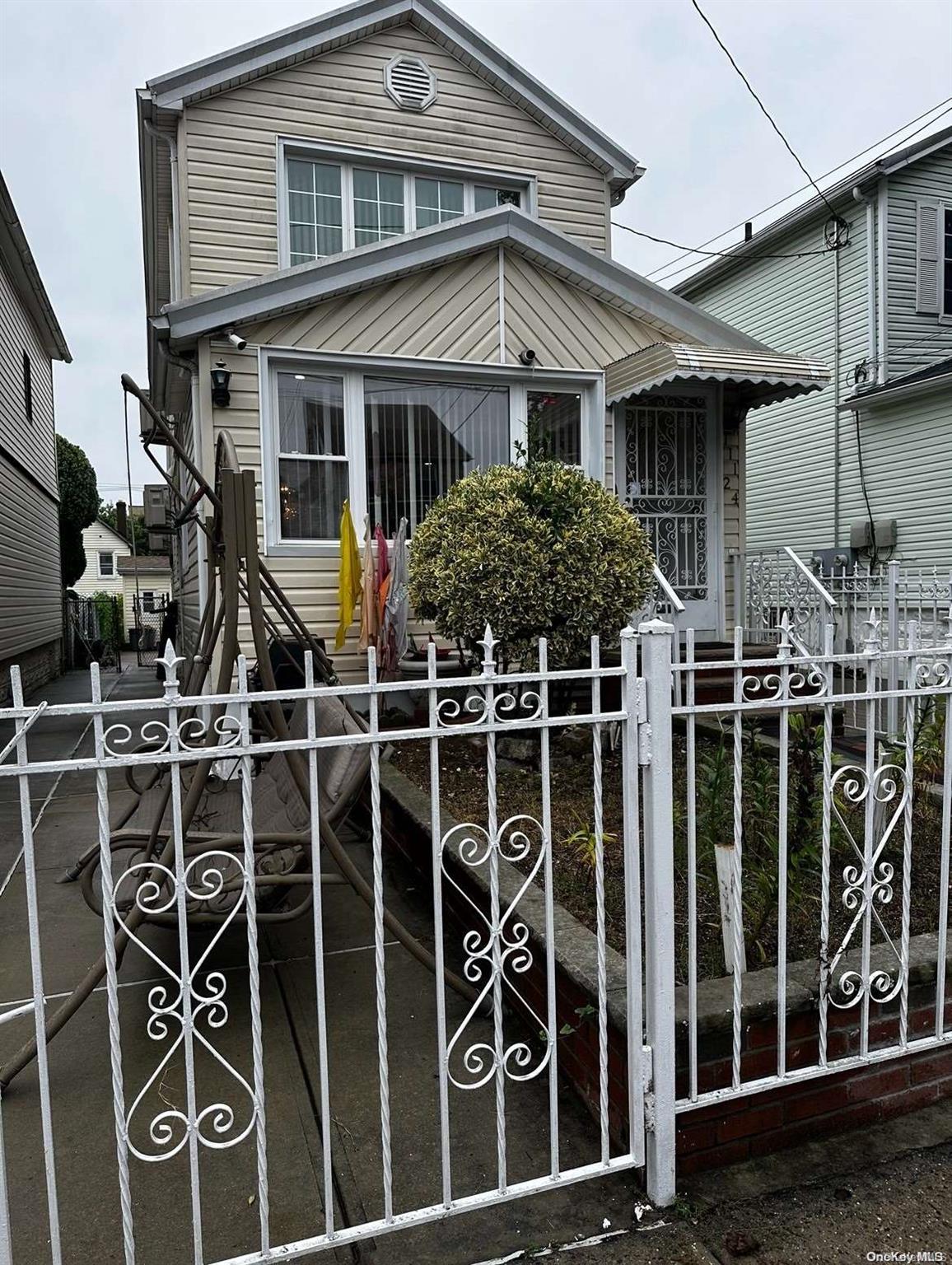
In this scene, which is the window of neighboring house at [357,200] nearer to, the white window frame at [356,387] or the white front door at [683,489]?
the white window frame at [356,387]

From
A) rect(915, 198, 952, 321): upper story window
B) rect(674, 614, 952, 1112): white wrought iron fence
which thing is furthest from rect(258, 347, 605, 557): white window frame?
rect(915, 198, 952, 321): upper story window

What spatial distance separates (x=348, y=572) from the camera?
7.23 meters

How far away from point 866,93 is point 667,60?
5402 mm

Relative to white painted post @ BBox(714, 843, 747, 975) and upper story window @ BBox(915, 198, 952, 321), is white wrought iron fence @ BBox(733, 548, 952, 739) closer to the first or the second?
white painted post @ BBox(714, 843, 747, 975)

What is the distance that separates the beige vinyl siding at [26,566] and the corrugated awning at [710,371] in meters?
8.68

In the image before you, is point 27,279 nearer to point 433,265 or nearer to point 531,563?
point 433,265

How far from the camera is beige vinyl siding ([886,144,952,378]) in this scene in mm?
12648

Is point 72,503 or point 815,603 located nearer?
point 815,603

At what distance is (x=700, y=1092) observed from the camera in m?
2.32

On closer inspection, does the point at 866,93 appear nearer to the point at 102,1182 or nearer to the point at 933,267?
the point at 933,267

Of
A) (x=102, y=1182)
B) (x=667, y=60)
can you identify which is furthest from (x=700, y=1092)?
(x=667, y=60)

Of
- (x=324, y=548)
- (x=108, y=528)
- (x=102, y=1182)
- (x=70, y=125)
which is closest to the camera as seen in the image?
(x=102, y=1182)

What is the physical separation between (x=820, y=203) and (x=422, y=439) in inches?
360

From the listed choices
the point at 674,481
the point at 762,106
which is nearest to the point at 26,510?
the point at 674,481
